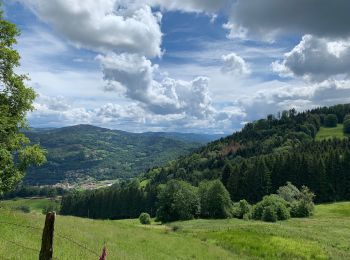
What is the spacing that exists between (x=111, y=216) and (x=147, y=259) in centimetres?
17565

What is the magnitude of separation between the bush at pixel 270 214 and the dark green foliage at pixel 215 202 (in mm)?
21800

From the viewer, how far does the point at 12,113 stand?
35438 millimetres

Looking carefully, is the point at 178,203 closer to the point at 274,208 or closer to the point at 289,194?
the point at 274,208

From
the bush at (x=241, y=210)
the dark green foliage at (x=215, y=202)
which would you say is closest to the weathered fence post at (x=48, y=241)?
the dark green foliage at (x=215, y=202)

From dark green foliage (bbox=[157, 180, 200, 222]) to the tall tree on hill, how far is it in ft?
280

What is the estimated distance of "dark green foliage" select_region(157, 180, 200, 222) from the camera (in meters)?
118

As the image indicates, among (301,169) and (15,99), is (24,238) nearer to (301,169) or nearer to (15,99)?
(15,99)

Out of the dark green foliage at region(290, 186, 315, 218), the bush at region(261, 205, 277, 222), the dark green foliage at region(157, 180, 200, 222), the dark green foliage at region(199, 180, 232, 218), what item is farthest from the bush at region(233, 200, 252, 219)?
the bush at region(261, 205, 277, 222)

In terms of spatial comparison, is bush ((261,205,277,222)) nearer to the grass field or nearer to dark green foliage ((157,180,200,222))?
the grass field

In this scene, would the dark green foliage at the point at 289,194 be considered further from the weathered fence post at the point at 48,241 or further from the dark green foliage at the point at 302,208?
the weathered fence post at the point at 48,241

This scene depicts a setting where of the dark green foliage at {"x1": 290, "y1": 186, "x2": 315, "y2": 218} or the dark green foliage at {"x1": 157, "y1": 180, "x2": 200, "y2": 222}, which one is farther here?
the dark green foliage at {"x1": 157, "y1": 180, "x2": 200, "y2": 222}

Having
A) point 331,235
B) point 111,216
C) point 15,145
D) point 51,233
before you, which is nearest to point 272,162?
point 111,216

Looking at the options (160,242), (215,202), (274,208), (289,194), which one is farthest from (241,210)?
(160,242)

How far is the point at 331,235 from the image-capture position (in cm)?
5766
